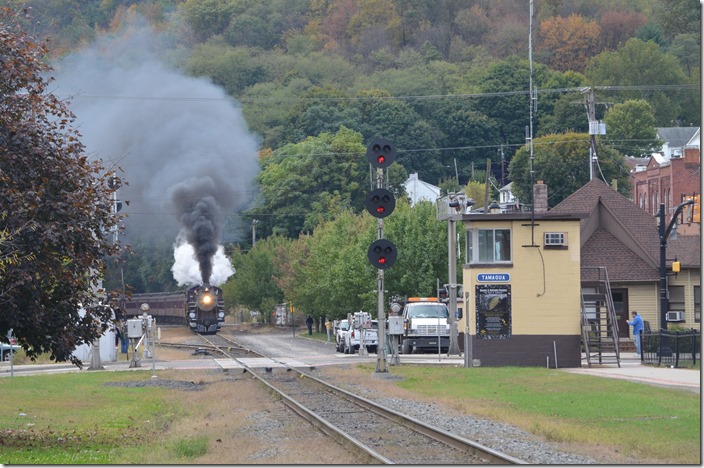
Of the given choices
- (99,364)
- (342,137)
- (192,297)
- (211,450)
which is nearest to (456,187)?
(342,137)

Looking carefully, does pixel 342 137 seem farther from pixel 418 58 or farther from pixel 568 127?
pixel 418 58

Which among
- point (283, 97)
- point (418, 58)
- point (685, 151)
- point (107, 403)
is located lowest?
point (107, 403)

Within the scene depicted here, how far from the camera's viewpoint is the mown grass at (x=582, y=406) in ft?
54.9

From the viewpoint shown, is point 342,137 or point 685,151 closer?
point 685,151

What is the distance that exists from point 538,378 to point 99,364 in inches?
685

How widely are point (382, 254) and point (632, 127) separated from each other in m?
86.2

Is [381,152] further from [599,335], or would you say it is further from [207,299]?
[207,299]

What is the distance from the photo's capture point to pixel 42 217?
18.1 meters

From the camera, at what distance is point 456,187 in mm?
113625

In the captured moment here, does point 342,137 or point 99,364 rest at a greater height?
point 342,137

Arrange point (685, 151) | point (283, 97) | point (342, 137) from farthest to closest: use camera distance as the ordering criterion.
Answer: point (283, 97) < point (342, 137) < point (685, 151)

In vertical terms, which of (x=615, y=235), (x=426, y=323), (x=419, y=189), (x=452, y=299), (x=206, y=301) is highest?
(x=419, y=189)

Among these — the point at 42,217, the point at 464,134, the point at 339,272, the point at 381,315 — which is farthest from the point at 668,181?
the point at 42,217

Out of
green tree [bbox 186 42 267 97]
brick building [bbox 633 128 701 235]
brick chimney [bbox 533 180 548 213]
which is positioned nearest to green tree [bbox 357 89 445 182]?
green tree [bbox 186 42 267 97]
